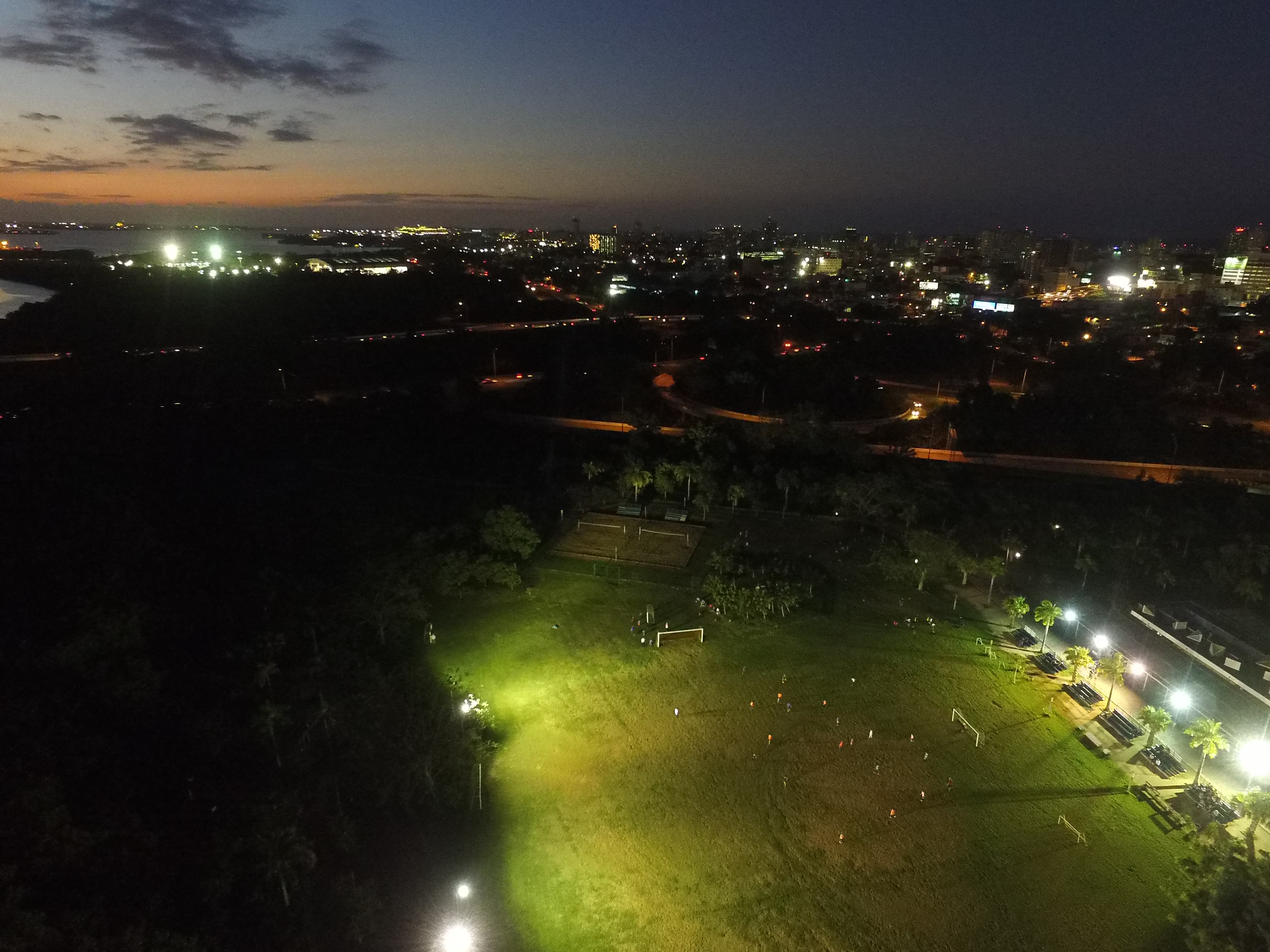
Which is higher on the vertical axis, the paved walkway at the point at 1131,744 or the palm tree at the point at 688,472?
the palm tree at the point at 688,472

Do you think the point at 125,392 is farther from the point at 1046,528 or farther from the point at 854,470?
the point at 1046,528

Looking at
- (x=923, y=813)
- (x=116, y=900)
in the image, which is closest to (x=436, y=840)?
(x=116, y=900)

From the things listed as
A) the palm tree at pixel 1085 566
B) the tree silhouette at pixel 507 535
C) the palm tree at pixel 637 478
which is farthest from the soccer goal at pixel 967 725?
the palm tree at pixel 637 478

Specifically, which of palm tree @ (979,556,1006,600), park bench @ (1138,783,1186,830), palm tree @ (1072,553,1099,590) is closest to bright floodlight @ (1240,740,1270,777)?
park bench @ (1138,783,1186,830)

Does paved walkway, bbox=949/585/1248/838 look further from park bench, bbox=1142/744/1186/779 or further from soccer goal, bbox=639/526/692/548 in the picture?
soccer goal, bbox=639/526/692/548

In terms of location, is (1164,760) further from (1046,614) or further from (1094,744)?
(1046,614)

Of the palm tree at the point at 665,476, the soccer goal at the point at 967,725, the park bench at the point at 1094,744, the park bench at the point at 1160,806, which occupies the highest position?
the palm tree at the point at 665,476

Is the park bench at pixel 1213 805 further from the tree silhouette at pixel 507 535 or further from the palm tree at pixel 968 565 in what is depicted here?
the tree silhouette at pixel 507 535
